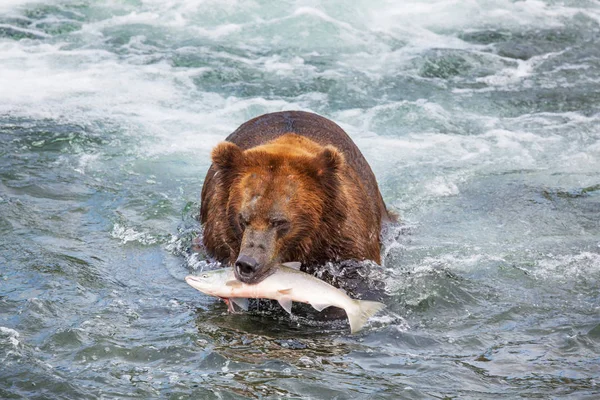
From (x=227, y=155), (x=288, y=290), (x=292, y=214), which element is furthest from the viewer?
(x=227, y=155)

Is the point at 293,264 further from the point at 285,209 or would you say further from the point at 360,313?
the point at 360,313

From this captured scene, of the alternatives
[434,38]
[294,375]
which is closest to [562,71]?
[434,38]

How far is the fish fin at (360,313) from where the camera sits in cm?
604

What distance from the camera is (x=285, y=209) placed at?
20.7ft

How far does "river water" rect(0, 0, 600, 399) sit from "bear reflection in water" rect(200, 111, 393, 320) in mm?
396

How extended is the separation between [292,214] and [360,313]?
82 centimetres

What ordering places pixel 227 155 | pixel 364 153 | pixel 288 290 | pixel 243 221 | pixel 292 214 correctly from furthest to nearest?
pixel 364 153, pixel 227 155, pixel 292 214, pixel 243 221, pixel 288 290

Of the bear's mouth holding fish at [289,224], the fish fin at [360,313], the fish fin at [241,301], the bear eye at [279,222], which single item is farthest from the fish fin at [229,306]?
the fish fin at [360,313]

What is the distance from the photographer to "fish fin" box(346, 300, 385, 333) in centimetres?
604

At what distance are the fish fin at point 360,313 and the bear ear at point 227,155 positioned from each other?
1329 millimetres

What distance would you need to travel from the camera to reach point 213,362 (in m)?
5.73

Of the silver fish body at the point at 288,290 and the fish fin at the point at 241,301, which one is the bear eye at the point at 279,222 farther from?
the fish fin at the point at 241,301

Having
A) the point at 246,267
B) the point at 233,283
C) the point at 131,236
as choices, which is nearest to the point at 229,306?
the point at 233,283

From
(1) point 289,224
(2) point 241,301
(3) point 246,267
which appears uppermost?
(1) point 289,224
